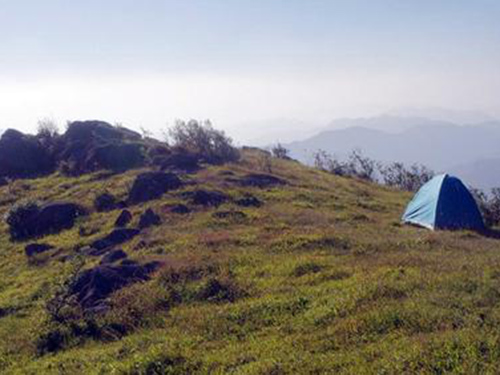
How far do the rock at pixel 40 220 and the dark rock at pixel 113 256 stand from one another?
7.52 m

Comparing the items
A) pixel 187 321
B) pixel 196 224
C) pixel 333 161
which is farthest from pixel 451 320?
pixel 333 161

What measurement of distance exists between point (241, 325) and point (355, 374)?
12.9ft

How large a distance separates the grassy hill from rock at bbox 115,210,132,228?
1.66 feet

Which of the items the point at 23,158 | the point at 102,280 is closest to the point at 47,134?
the point at 23,158

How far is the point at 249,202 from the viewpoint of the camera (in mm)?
27375

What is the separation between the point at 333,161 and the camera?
5372cm

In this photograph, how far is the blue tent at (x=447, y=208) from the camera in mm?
24406

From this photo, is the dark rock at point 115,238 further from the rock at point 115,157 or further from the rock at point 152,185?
the rock at point 115,157

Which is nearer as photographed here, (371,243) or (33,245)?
(371,243)

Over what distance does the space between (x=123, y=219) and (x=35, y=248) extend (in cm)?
355

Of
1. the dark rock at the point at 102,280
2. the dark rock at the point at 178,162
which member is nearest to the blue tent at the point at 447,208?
the dark rock at the point at 102,280

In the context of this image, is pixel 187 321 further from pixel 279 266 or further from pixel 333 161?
pixel 333 161

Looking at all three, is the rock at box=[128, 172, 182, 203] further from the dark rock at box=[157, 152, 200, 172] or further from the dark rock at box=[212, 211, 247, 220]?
the dark rock at box=[212, 211, 247, 220]

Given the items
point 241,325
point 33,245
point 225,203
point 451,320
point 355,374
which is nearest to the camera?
point 355,374
